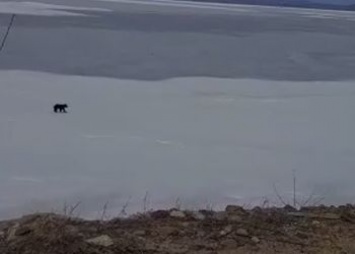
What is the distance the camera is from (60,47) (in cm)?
1222

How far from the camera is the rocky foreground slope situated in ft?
10.1

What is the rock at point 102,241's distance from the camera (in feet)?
10.2

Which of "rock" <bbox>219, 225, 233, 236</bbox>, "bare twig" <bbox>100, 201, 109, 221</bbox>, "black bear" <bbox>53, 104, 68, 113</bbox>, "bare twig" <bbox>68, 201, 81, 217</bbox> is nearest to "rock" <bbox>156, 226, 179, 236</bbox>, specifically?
"rock" <bbox>219, 225, 233, 236</bbox>

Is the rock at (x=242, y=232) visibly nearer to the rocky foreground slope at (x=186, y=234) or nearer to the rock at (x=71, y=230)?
the rocky foreground slope at (x=186, y=234)

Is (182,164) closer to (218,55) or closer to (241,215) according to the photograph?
(241,215)

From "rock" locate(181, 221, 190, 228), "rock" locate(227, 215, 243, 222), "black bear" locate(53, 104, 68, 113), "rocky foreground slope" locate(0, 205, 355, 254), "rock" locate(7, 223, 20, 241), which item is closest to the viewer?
"rocky foreground slope" locate(0, 205, 355, 254)

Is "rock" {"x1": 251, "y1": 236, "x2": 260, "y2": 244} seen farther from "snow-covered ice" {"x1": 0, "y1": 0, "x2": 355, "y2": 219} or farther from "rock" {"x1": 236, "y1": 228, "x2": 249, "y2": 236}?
"snow-covered ice" {"x1": 0, "y1": 0, "x2": 355, "y2": 219}

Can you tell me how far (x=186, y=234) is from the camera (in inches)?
131

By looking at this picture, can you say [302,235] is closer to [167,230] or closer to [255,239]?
[255,239]

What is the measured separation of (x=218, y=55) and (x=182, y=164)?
769cm

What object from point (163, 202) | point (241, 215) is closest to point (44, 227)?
point (241, 215)

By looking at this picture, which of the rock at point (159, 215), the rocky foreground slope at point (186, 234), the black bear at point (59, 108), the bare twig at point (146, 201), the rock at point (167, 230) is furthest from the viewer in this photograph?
the black bear at point (59, 108)

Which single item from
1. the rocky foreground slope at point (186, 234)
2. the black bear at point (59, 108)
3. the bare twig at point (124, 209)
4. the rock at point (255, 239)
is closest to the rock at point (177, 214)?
the rocky foreground slope at point (186, 234)

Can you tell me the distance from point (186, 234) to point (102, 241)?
38 cm
